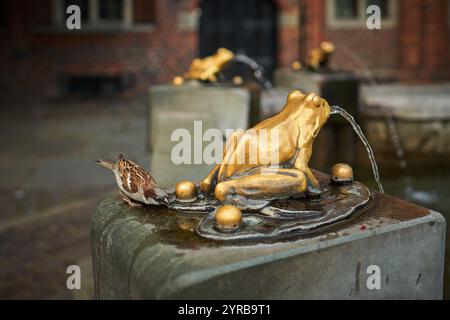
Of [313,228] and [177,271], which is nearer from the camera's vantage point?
[177,271]

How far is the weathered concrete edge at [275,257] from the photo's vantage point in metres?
1.46

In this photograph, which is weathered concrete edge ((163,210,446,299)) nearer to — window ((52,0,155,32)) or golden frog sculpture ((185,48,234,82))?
golden frog sculpture ((185,48,234,82))

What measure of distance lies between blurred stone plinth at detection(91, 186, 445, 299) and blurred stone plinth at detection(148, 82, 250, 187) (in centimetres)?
164

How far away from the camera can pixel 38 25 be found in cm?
1175

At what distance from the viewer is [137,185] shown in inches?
73.9

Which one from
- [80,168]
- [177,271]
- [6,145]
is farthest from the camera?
[6,145]

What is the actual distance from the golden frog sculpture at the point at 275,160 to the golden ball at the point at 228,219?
6.0 inches

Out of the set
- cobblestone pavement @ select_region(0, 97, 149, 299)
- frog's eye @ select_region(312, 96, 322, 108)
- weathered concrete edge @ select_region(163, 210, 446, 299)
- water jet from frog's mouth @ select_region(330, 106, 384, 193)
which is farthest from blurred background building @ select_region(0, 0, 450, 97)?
weathered concrete edge @ select_region(163, 210, 446, 299)

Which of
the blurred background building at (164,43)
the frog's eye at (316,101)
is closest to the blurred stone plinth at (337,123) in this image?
the frog's eye at (316,101)

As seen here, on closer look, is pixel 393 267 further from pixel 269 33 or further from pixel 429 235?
pixel 269 33

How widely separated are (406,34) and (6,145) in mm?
7532

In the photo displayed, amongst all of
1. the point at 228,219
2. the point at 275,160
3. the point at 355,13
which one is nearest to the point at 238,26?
the point at 355,13

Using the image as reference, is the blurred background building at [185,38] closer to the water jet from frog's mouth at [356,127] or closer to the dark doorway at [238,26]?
the dark doorway at [238,26]
